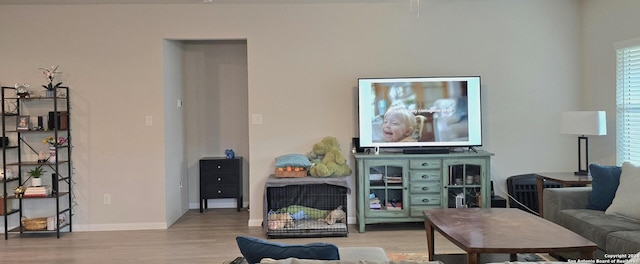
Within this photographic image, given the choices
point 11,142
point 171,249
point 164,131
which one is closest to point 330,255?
point 171,249

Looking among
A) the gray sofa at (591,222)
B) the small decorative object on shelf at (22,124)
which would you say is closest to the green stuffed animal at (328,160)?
the gray sofa at (591,222)

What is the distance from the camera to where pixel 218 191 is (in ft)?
20.4

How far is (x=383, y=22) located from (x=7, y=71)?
13.5 ft

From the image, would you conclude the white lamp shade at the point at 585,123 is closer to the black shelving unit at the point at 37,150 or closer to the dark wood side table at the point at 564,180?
the dark wood side table at the point at 564,180

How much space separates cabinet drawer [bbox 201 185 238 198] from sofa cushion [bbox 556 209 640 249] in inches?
148

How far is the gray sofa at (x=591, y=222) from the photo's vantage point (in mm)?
3152

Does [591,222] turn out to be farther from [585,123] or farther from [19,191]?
[19,191]

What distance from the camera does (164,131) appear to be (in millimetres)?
5422

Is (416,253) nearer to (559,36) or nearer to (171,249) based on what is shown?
(171,249)

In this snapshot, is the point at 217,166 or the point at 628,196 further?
the point at 217,166

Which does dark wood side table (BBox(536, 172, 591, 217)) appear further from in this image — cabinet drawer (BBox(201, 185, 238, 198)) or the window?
cabinet drawer (BBox(201, 185, 238, 198))

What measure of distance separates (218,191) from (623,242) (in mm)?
4458

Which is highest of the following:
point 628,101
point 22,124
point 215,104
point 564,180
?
point 215,104

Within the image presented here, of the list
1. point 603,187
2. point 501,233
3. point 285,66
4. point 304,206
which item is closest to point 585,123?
point 603,187
